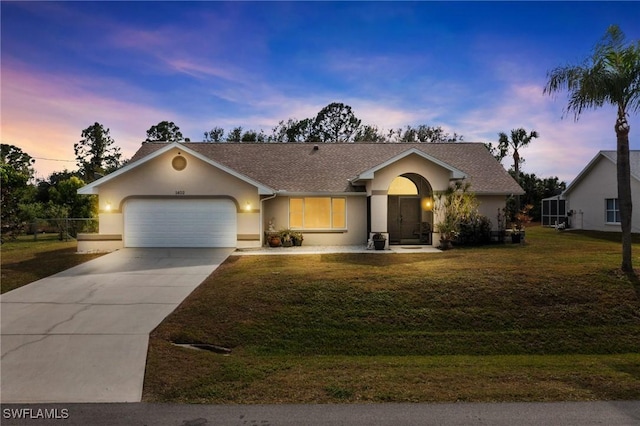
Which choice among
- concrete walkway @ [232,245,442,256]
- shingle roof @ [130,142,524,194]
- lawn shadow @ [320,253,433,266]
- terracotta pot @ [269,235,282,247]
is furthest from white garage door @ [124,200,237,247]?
lawn shadow @ [320,253,433,266]

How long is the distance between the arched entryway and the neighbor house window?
256cm

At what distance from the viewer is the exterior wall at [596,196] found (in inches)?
941

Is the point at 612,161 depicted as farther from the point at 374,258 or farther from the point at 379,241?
the point at 374,258

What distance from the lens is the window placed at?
2429 centimetres

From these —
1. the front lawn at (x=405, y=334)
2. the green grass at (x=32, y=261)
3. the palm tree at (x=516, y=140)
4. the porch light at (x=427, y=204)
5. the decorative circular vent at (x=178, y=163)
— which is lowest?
the front lawn at (x=405, y=334)

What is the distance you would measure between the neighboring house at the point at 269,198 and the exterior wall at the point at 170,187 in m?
0.04

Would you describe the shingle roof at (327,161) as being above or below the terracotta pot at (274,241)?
above

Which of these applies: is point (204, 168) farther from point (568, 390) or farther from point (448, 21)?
point (568, 390)

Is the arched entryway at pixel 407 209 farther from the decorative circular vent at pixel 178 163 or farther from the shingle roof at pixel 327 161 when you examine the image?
the decorative circular vent at pixel 178 163

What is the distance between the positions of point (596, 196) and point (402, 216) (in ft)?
53.1

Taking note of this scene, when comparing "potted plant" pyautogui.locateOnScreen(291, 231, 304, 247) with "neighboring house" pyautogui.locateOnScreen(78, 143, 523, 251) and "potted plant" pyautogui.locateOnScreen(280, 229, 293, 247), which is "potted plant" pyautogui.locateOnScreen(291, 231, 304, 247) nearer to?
"potted plant" pyautogui.locateOnScreen(280, 229, 293, 247)

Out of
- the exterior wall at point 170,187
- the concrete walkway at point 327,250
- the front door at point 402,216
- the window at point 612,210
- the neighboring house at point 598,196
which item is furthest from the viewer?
the window at point 612,210

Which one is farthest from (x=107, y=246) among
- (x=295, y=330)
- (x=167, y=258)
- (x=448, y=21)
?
(x=448, y=21)

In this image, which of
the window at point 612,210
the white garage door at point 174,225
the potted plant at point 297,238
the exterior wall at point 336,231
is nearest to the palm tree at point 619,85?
the exterior wall at point 336,231
